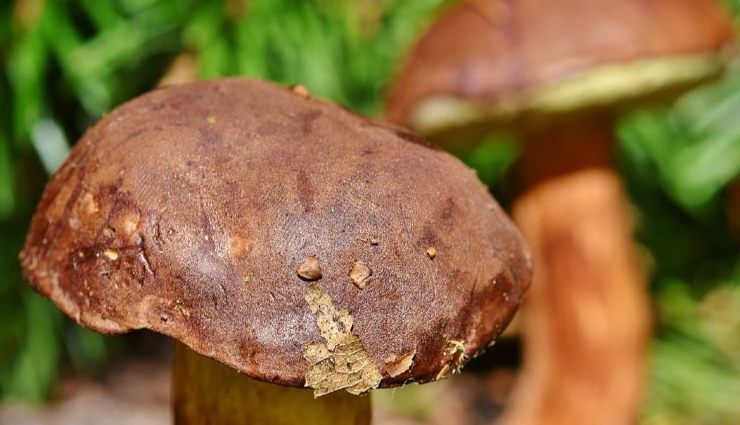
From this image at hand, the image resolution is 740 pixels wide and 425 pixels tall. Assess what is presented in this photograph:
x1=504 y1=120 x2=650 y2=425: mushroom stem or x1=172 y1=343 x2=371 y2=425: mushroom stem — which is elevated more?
x1=172 y1=343 x2=371 y2=425: mushroom stem

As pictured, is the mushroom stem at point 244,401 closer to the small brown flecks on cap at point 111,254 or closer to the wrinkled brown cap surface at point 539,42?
the small brown flecks on cap at point 111,254

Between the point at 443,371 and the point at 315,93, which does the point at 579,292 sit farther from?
the point at 443,371

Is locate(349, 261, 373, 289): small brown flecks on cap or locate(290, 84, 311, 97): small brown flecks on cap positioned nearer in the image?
locate(349, 261, 373, 289): small brown flecks on cap

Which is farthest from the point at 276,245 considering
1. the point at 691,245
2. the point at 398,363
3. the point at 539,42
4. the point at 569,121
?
the point at 691,245

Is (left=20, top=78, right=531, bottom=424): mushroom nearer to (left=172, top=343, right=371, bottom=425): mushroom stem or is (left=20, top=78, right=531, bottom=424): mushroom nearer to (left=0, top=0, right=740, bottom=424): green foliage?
(left=172, top=343, right=371, bottom=425): mushroom stem

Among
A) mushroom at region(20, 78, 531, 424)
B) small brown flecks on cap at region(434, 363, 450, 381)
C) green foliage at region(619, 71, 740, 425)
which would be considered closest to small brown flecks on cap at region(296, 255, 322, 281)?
mushroom at region(20, 78, 531, 424)

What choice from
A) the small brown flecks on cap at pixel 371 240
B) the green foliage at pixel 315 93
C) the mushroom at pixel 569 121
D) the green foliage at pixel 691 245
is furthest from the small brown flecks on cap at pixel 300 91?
the green foliage at pixel 691 245
